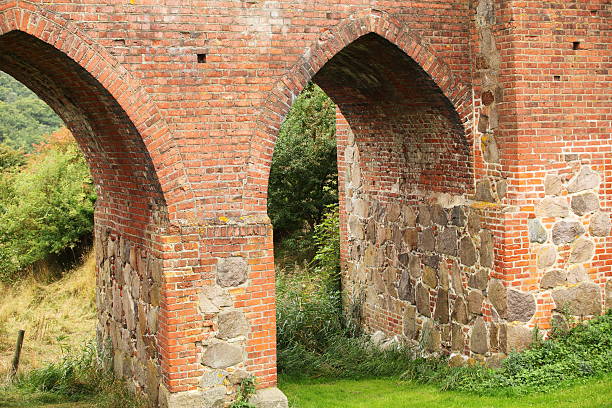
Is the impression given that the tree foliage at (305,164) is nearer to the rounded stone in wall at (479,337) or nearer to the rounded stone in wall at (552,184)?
the rounded stone in wall at (479,337)

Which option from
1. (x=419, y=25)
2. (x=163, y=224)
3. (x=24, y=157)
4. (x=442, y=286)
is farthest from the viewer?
(x=24, y=157)

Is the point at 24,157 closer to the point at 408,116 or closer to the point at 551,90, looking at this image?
the point at 408,116

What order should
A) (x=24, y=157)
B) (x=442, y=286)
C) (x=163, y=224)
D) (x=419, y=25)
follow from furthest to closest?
(x=24, y=157), (x=442, y=286), (x=419, y=25), (x=163, y=224)

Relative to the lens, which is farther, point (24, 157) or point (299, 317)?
point (24, 157)

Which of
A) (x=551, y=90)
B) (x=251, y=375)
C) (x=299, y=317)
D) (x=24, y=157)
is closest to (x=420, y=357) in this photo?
(x=299, y=317)

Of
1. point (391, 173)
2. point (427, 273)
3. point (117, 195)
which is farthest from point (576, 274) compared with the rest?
point (117, 195)

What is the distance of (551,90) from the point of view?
9.21 m

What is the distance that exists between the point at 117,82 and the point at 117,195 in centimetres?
202

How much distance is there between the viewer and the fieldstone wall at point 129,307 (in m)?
8.68

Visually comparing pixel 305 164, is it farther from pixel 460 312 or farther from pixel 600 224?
pixel 600 224

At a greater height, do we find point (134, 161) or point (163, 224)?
point (134, 161)

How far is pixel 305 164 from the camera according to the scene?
711 inches

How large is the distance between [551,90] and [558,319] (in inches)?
103

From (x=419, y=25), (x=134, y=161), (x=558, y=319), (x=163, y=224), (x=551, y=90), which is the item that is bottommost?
(x=558, y=319)
